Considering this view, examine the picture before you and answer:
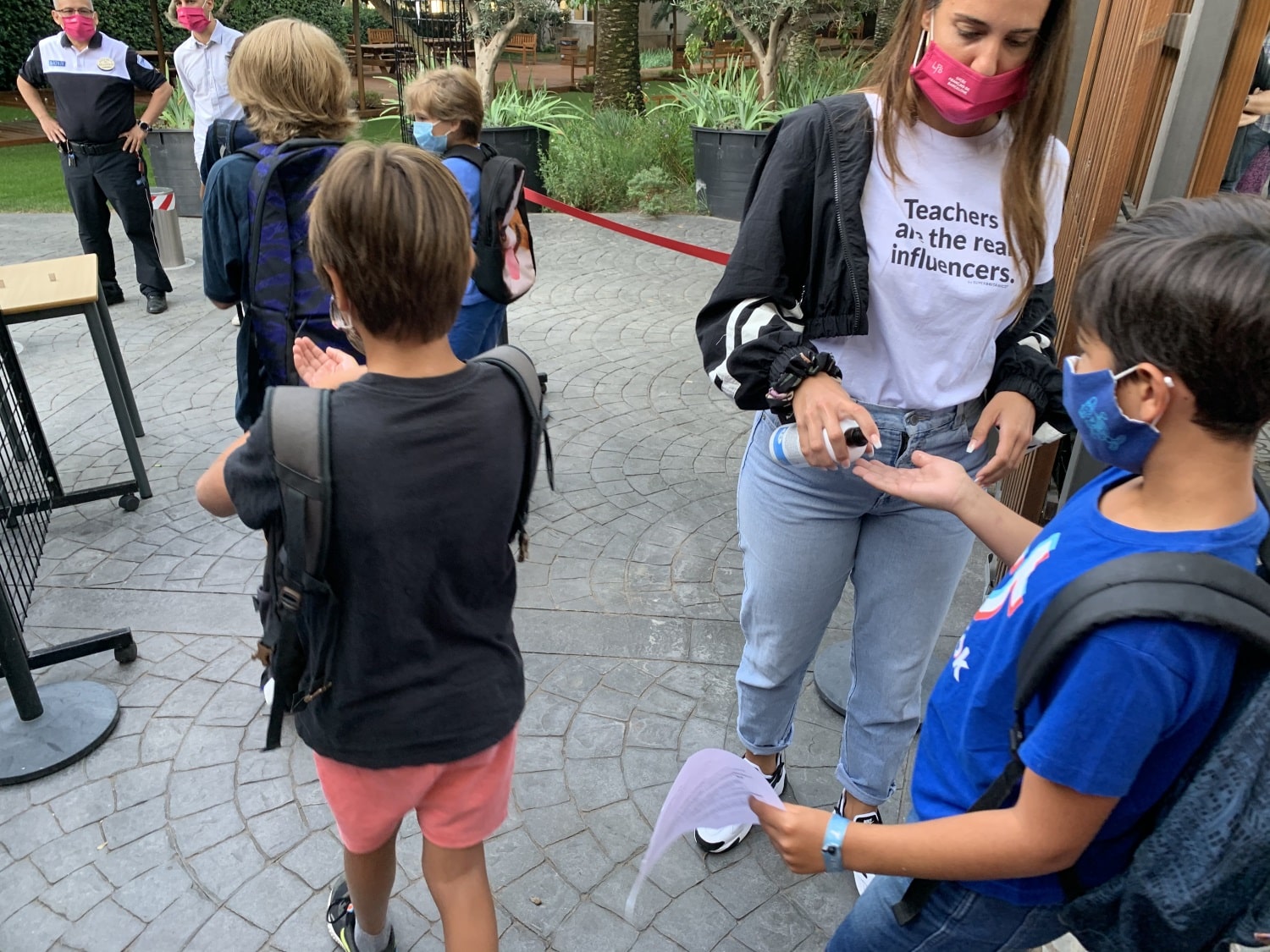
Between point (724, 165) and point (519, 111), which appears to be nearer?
point (724, 165)

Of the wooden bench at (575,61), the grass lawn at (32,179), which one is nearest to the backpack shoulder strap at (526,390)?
the grass lawn at (32,179)

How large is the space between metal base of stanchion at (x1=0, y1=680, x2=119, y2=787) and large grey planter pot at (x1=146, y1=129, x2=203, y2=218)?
322 inches

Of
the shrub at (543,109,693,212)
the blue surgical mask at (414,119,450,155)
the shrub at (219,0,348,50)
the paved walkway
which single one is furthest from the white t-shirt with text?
the shrub at (219,0,348,50)

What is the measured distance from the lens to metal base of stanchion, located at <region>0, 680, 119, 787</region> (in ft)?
9.36

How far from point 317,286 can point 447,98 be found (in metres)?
1.39

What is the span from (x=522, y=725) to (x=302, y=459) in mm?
1782

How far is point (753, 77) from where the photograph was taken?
417 inches

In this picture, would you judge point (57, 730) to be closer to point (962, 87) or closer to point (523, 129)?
point (962, 87)

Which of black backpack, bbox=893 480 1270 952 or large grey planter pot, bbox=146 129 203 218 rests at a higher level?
black backpack, bbox=893 480 1270 952

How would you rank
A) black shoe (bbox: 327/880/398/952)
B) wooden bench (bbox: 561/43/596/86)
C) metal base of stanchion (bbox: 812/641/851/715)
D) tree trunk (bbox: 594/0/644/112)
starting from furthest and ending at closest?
wooden bench (bbox: 561/43/596/86)
tree trunk (bbox: 594/0/644/112)
metal base of stanchion (bbox: 812/641/851/715)
black shoe (bbox: 327/880/398/952)

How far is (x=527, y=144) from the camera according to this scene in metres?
9.94

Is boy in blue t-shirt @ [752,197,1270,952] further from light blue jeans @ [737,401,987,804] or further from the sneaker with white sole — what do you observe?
the sneaker with white sole

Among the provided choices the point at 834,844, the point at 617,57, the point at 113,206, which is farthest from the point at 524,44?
the point at 834,844

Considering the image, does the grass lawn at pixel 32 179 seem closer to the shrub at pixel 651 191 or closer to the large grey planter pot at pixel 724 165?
the shrub at pixel 651 191
